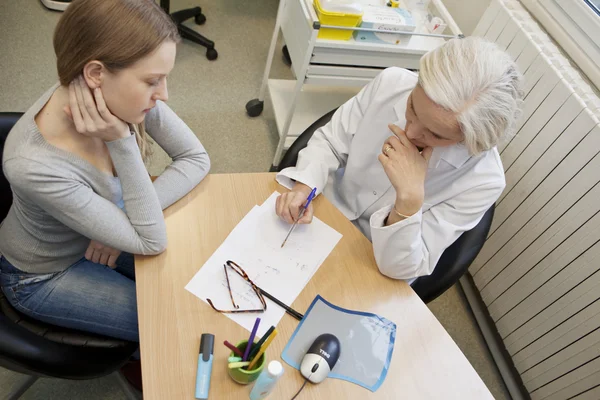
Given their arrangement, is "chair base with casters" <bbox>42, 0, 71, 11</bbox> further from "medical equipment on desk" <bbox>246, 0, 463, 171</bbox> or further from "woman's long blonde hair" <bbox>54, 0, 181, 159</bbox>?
"woman's long blonde hair" <bbox>54, 0, 181, 159</bbox>

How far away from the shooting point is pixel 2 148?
3.66ft

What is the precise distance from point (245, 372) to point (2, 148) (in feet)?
2.76

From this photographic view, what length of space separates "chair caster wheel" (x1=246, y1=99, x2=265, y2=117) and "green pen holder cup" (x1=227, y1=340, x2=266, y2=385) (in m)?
1.84

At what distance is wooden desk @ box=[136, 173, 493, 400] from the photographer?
2.89 feet

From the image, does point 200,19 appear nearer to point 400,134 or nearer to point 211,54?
point 211,54

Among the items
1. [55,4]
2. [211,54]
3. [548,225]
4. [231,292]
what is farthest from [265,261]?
[55,4]

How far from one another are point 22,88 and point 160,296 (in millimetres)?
2018

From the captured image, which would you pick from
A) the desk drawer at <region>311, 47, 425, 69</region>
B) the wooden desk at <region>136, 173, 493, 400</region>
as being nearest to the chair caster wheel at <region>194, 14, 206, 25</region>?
the desk drawer at <region>311, 47, 425, 69</region>

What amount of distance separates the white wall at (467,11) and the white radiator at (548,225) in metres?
0.33

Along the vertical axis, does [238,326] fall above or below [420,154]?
below

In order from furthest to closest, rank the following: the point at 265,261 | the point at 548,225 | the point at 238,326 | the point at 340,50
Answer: the point at 340,50
the point at 548,225
the point at 265,261
the point at 238,326

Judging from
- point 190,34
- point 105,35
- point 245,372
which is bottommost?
point 190,34

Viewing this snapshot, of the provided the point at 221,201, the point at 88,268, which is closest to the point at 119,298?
the point at 88,268

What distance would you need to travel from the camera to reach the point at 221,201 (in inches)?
46.1
